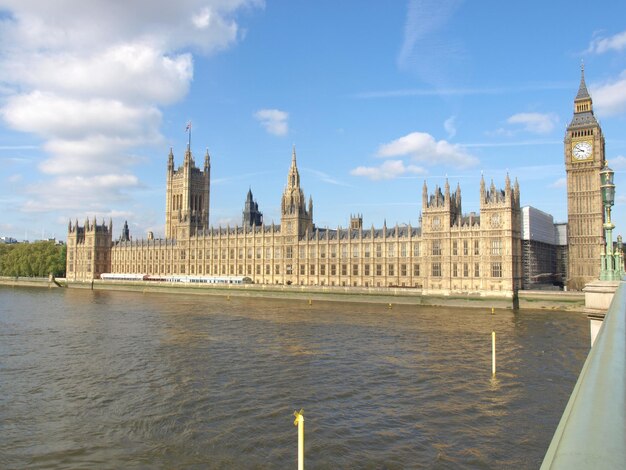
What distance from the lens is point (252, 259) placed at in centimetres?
12444

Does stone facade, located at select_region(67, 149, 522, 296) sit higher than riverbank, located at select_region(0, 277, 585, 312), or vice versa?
stone facade, located at select_region(67, 149, 522, 296)

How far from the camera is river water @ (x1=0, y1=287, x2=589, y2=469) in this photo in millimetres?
21094

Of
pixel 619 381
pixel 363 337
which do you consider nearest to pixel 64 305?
pixel 363 337

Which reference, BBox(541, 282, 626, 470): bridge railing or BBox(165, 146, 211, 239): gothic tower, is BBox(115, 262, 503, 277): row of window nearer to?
BBox(165, 146, 211, 239): gothic tower

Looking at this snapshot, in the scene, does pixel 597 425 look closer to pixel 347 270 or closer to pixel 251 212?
pixel 347 270

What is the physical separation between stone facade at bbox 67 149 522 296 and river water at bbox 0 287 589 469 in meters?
29.6

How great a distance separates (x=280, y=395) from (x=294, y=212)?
90.3 metres

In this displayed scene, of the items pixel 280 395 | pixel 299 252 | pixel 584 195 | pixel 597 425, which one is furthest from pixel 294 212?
pixel 597 425

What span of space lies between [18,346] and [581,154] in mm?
97012

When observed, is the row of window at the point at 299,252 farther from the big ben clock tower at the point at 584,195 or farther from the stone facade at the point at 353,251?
the big ben clock tower at the point at 584,195

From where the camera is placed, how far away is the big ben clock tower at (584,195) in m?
91.1

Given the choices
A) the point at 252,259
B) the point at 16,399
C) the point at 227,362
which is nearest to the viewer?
the point at 16,399

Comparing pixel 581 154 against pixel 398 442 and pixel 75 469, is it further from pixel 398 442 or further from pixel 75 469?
pixel 75 469

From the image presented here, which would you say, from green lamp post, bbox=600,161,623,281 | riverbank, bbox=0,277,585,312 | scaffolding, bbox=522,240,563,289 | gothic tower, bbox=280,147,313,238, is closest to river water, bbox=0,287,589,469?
green lamp post, bbox=600,161,623,281
